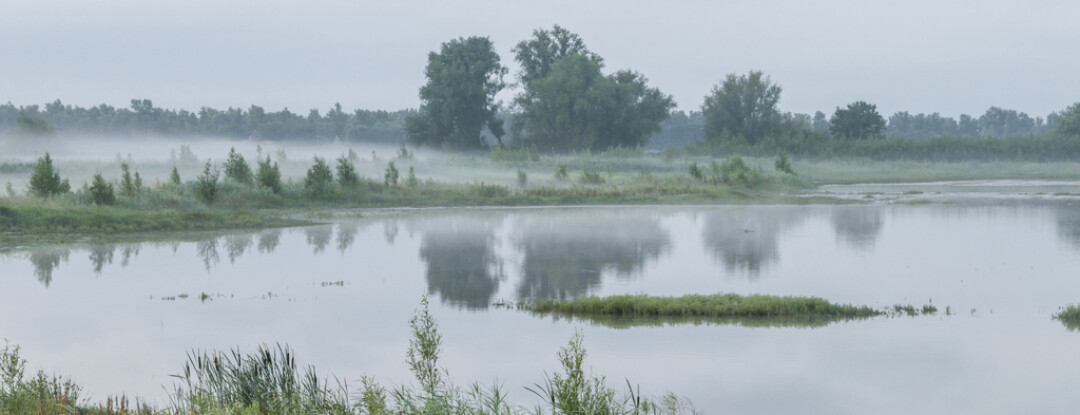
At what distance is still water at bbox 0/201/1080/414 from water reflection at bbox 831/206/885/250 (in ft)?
0.88

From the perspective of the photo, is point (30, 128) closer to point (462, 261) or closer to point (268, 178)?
point (268, 178)

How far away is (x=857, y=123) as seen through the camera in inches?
3573

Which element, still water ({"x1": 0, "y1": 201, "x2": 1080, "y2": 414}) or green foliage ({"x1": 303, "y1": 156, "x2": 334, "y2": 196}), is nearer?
still water ({"x1": 0, "y1": 201, "x2": 1080, "y2": 414})

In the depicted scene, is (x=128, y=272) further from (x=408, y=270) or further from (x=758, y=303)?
(x=758, y=303)

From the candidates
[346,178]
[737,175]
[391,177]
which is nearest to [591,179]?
[737,175]

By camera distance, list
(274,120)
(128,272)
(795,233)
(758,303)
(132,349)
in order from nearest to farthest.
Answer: (132,349), (758,303), (128,272), (795,233), (274,120)

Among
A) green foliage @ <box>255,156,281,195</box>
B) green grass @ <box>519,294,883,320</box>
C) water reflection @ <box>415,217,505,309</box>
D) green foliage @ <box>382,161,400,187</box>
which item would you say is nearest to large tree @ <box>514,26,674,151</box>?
green foliage @ <box>382,161,400,187</box>

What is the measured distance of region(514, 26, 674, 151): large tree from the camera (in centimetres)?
8312

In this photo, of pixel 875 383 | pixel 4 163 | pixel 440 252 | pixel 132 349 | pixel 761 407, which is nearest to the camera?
pixel 761 407

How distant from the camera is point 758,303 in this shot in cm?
1672

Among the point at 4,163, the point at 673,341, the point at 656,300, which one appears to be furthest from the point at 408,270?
the point at 4,163

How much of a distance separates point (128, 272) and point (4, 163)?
42.4 metres

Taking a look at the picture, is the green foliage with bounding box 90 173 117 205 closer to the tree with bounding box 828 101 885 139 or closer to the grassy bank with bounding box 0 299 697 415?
the grassy bank with bounding box 0 299 697 415

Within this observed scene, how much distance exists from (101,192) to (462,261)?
15.1 metres
